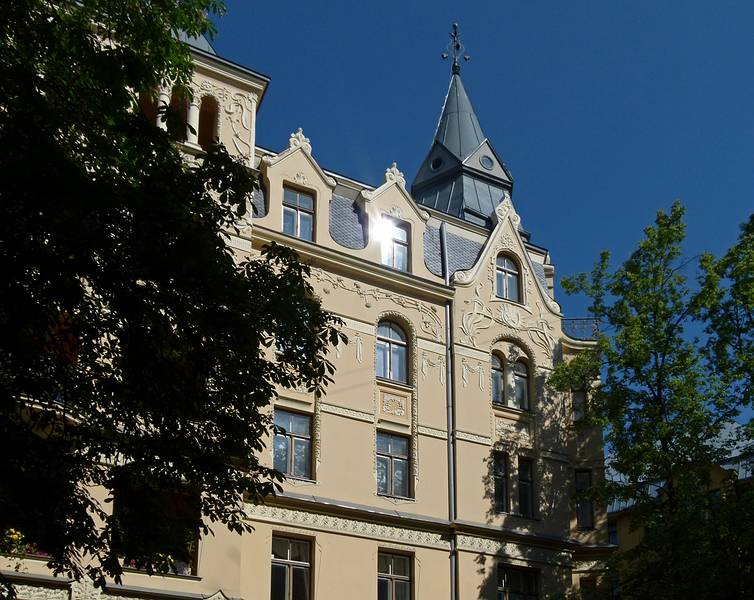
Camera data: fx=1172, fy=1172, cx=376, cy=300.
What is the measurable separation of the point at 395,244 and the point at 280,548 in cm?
992

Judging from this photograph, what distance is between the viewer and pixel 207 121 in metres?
32.0

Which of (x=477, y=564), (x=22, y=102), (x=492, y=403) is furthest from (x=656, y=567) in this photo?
(x=22, y=102)

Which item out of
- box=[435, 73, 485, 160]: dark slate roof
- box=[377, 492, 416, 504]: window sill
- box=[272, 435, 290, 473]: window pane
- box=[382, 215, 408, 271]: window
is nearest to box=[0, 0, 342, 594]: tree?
box=[272, 435, 290, 473]: window pane

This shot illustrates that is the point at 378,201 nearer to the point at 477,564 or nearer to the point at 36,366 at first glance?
the point at 477,564

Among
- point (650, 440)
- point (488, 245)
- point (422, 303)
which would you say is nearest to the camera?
point (650, 440)

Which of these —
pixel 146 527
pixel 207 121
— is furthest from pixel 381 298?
pixel 146 527

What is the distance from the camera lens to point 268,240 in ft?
99.5

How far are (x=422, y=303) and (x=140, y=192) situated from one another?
62.0 feet

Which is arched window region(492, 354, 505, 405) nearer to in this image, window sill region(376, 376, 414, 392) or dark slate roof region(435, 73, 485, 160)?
window sill region(376, 376, 414, 392)

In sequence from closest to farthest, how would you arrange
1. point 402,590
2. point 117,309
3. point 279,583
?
point 117,309
point 279,583
point 402,590

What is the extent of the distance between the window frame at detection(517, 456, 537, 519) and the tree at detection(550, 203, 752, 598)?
2.34 m

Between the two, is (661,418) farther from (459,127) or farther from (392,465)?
(459,127)

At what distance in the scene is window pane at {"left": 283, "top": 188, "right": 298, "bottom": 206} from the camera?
31.7 meters

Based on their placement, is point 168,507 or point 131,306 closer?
point 131,306
